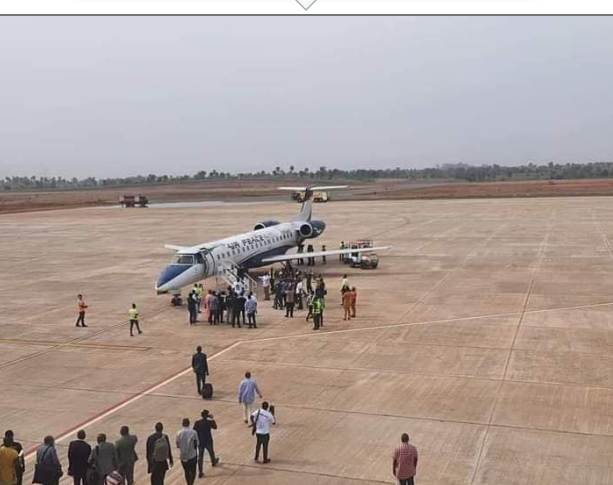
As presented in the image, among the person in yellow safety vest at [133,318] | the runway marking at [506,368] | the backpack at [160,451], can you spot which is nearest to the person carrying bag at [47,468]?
the backpack at [160,451]

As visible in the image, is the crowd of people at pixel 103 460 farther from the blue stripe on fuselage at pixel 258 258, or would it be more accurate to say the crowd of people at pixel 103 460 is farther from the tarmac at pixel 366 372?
the blue stripe on fuselage at pixel 258 258

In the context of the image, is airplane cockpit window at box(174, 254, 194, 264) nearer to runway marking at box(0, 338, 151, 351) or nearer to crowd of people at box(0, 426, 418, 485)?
runway marking at box(0, 338, 151, 351)

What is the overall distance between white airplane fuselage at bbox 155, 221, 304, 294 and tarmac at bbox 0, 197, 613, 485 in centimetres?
153

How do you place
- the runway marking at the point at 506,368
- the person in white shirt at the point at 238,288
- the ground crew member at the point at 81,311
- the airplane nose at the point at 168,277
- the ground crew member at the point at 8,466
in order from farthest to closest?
the airplane nose at the point at 168,277 < the person in white shirt at the point at 238,288 < the ground crew member at the point at 81,311 < the runway marking at the point at 506,368 < the ground crew member at the point at 8,466

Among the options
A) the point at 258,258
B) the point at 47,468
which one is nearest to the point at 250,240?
the point at 258,258

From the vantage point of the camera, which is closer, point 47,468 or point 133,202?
point 47,468

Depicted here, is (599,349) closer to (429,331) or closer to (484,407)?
(429,331)

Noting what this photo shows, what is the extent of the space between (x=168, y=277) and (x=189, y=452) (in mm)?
15099

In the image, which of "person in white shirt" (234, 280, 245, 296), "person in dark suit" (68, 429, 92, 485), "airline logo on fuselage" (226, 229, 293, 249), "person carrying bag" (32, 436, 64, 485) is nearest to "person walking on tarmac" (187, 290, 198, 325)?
"person in white shirt" (234, 280, 245, 296)

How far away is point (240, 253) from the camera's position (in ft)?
94.6

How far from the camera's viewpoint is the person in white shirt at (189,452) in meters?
10.1

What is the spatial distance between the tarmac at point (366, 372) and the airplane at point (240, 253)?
1534 mm

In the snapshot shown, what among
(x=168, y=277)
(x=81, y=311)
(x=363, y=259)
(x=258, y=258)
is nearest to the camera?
(x=81, y=311)

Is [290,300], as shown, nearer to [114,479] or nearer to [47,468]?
[47,468]
